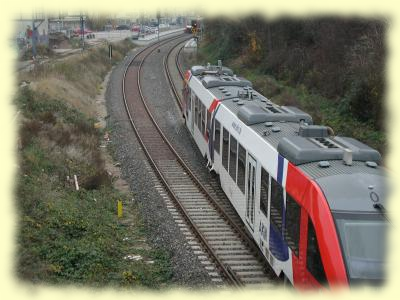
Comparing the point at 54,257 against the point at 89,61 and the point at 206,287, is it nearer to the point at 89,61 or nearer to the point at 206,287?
the point at 206,287

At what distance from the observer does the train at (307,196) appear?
7902mm

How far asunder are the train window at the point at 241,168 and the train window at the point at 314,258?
4251 mm

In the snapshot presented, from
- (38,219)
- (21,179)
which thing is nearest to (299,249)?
(38,219)

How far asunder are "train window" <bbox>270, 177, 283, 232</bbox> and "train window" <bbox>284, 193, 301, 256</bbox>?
314 mm

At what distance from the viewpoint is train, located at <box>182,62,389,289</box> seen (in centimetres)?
790

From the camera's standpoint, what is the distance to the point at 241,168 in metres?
13.1

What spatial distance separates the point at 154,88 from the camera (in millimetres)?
36281

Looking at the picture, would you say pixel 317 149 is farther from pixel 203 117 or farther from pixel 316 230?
pixel 203 117

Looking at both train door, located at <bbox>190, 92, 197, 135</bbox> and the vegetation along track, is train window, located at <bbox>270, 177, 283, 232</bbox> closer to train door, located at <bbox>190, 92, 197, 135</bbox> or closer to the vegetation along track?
the vegetation along track

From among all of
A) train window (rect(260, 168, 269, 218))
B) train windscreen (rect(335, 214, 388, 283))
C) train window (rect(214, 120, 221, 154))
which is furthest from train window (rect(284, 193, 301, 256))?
train window (rect(214, 120, 221, 154))

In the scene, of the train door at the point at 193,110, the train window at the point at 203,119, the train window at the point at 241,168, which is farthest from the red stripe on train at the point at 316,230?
the train door at the point at 193,110

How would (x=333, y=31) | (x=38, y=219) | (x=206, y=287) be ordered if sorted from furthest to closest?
(x=333, y=31) < (x=38, y=219) < (x=206, y=287)

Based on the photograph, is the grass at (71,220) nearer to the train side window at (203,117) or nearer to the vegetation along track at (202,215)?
the vegetation along track at (202,215)

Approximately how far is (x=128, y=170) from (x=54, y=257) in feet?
26.9
